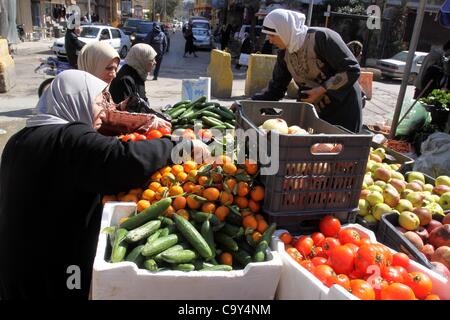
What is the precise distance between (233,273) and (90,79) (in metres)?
1.25

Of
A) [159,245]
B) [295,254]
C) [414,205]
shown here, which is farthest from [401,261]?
[159,245]

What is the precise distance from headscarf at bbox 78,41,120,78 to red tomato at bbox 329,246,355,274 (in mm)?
2759

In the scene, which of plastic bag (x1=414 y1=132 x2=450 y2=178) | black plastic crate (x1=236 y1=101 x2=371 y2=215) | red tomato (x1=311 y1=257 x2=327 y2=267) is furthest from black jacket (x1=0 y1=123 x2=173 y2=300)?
plastic bag (x1=414 y1=132 x2=450 y2=178)

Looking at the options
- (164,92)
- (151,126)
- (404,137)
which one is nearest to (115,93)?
(151,126)

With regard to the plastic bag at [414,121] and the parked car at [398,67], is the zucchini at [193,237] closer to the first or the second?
the plastic bag at [414,121]

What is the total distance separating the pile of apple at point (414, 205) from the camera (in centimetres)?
223

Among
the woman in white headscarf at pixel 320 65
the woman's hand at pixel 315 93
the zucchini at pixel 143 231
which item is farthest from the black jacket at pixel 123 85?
the zucchini at pixel 143 231

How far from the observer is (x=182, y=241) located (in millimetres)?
1968

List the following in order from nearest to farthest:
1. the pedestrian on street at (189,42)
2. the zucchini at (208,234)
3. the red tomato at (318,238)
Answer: the zucchini at (208,234), the red tomato at (318,238), the pedestrian on street at (189,42)

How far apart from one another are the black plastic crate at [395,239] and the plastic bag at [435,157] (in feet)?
10.0

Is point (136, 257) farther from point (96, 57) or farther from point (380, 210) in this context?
point (96, 57)

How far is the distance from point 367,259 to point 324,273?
23 cm

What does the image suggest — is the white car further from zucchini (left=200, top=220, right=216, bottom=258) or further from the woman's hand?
zucchini (left=200, top=220, right=216, bottom=258)

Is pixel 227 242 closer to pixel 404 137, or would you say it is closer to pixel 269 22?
pixel 269 22
